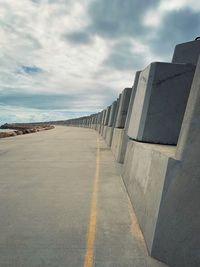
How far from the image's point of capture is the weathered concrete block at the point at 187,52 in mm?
10555

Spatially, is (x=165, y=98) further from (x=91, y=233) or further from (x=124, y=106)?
(x=124, y=106)

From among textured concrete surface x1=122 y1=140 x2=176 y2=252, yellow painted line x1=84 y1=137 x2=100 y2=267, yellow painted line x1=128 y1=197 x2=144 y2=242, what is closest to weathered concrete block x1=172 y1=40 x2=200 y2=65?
textured concrete surface x1=122 y1=140 x2=176 y2=252

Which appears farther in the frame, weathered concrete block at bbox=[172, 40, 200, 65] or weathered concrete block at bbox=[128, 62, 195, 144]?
weathered concrete block at bbox=[172, 40, 200, 65]

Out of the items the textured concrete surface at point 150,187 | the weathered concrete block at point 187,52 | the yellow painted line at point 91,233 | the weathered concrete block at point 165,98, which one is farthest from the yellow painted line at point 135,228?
the weathered concrete block at point 187,52

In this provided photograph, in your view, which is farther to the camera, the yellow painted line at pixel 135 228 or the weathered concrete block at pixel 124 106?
the weathered concrete block at pixel 124 106

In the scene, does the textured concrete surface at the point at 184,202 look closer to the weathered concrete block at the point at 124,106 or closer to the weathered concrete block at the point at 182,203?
the weathered concrete block at the point at 182,203

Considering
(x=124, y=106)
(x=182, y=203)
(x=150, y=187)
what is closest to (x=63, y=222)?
(x=150, y=187)

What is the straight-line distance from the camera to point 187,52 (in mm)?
Result: 10867

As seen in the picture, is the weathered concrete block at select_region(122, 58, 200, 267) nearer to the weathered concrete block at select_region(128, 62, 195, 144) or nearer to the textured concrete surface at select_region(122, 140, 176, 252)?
the textured concrete surface at select_region(122, 140, 176, 252)

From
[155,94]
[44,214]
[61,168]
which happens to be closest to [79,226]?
[44,214]

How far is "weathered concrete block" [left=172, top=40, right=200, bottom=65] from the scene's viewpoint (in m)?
10.6

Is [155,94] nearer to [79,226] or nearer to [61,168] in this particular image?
[79,226]

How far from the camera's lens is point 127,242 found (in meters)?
5.09

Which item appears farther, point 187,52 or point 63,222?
point 187,52
